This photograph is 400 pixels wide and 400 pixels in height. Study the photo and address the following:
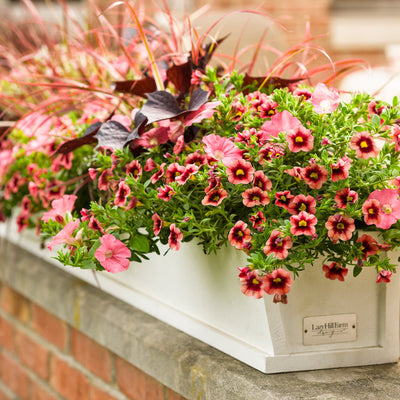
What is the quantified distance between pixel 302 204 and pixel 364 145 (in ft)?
0.31

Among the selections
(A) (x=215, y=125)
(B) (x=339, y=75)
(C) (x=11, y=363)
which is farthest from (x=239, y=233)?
(C) (x=11, y=363)

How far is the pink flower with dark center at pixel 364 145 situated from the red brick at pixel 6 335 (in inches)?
39.6

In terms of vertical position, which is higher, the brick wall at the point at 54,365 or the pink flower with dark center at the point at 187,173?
the pink flower with dark center at the point at 187,173

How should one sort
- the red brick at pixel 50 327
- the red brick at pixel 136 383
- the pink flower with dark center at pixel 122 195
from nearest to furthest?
the pink flower with dark center at pixel 122 195 → the red brick at pixel 136 383 → the red brick at pixel 50 327

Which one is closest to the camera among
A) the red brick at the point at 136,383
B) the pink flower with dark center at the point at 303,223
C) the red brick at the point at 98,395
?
the pink flower with dark center at the point at 303,223

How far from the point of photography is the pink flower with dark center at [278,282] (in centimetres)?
60

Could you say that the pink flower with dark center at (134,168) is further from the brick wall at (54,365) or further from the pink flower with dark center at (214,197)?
the brick wall at (54,365)

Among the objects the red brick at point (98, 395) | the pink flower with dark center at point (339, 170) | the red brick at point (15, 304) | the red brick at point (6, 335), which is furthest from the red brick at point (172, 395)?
the red brick at point (6, 335)

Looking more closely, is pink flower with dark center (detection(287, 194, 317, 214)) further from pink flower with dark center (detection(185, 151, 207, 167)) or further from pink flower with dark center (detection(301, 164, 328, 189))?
pink flower with dark center (detection(185, 151, 207, 167))

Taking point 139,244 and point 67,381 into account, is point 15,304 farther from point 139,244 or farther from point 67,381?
point 139,244

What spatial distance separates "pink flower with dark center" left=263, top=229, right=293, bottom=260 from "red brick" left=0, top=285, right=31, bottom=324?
2.65 feet

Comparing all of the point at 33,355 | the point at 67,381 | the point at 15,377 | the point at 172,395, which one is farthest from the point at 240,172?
the point at 15,377

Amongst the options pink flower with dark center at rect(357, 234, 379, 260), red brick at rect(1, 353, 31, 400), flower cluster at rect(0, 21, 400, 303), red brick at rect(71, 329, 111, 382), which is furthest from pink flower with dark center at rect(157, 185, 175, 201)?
red brick at rect(1, 353, 31, 400)

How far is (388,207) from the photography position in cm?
61
